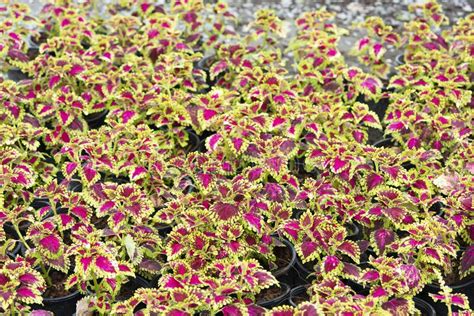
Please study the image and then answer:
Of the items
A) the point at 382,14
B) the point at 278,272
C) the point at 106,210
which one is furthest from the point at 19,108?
the point at 382,14

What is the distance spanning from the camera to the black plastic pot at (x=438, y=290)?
2520 mm

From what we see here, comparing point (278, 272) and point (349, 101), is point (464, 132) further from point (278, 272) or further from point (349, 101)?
point (278, 272)

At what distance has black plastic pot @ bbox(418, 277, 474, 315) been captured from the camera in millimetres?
2520

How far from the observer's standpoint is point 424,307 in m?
2.51

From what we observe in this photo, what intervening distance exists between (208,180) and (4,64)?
1.56 metres

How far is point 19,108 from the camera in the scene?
3.27 metres

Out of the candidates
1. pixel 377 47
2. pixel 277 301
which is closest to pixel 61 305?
pixel 277 301

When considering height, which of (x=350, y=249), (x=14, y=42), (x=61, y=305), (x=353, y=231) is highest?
(x=14, y=42)

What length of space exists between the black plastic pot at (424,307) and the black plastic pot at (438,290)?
4cm

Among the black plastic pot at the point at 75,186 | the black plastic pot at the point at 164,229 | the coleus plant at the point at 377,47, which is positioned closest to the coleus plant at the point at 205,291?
the black plastic pot at the point at 164,229

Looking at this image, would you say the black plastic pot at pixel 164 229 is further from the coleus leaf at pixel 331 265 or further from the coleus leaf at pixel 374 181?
the coleus leaf at pixel 374 181

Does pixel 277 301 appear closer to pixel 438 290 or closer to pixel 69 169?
pixel 438 290

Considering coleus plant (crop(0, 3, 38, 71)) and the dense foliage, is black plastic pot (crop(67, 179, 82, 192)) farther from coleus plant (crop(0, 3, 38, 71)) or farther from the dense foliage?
coleus plant (crop(0, 3, 38, 71))

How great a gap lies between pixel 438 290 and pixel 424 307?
93 mm
